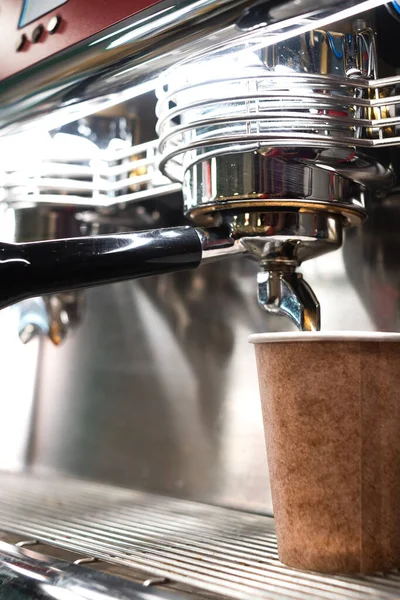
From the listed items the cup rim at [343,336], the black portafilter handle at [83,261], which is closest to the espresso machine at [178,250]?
the black portafilter handle at [83,261]

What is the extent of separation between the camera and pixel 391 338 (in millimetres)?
529

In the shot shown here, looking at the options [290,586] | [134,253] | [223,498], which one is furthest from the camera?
[223,498]

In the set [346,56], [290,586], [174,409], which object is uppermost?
[346,56]

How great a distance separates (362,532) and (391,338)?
0.44ft

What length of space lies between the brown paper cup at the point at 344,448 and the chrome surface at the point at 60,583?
5.0 inches

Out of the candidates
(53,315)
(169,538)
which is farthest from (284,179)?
(53,315)

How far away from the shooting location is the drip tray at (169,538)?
0.49m

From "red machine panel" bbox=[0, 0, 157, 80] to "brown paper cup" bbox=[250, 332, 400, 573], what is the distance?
0.95 ft

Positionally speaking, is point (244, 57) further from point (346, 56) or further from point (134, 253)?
point (134, 253)

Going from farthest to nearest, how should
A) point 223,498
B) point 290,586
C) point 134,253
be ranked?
point 223,498 < point 134,253 < point 290,586

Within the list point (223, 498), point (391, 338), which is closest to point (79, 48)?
point (391, 338)

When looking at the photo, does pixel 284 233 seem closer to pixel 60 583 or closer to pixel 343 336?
pixel 343 336

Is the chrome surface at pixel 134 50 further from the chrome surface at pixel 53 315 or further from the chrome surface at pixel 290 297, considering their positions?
the chrome surface at pixel 53 315

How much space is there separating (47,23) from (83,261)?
228mm
